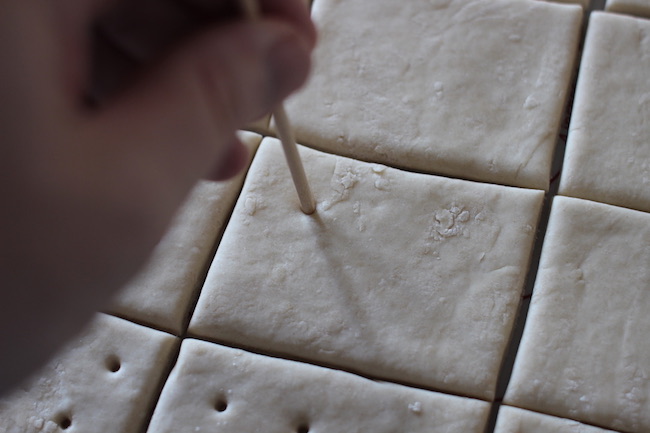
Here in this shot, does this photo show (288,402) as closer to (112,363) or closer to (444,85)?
(112,363)

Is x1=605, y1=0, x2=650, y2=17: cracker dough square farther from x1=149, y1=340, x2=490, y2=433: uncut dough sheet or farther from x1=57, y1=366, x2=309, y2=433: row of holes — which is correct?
x1=57, y1=366, x2=309, y2=433: row of holes

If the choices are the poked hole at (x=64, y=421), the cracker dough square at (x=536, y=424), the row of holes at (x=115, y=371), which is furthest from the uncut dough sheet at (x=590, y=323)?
the poked hole at (x=64, y=421)

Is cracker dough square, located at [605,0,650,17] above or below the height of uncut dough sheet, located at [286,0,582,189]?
above

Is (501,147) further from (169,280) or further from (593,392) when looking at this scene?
(169,280)

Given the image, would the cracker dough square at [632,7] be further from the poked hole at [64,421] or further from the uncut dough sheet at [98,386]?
the poked hole at [64,421]

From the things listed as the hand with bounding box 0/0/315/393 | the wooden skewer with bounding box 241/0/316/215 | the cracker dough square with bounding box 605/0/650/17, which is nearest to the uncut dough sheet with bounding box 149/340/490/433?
the wooden skewer with bounding box 241/0/316/215

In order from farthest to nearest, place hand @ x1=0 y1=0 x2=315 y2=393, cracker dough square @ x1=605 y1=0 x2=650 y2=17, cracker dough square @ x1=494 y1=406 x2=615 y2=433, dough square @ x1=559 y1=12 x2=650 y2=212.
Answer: cracker dough square @ x1=605 y1=0 x2=650 y2=17 < dough square @ x1=559 y1=12 x2=650 y2=212 < cracker dough square @ x1=494 y1=406 x2=615 y2=433 < hand @ x1=0 y1=0 x2=315 y2=393
